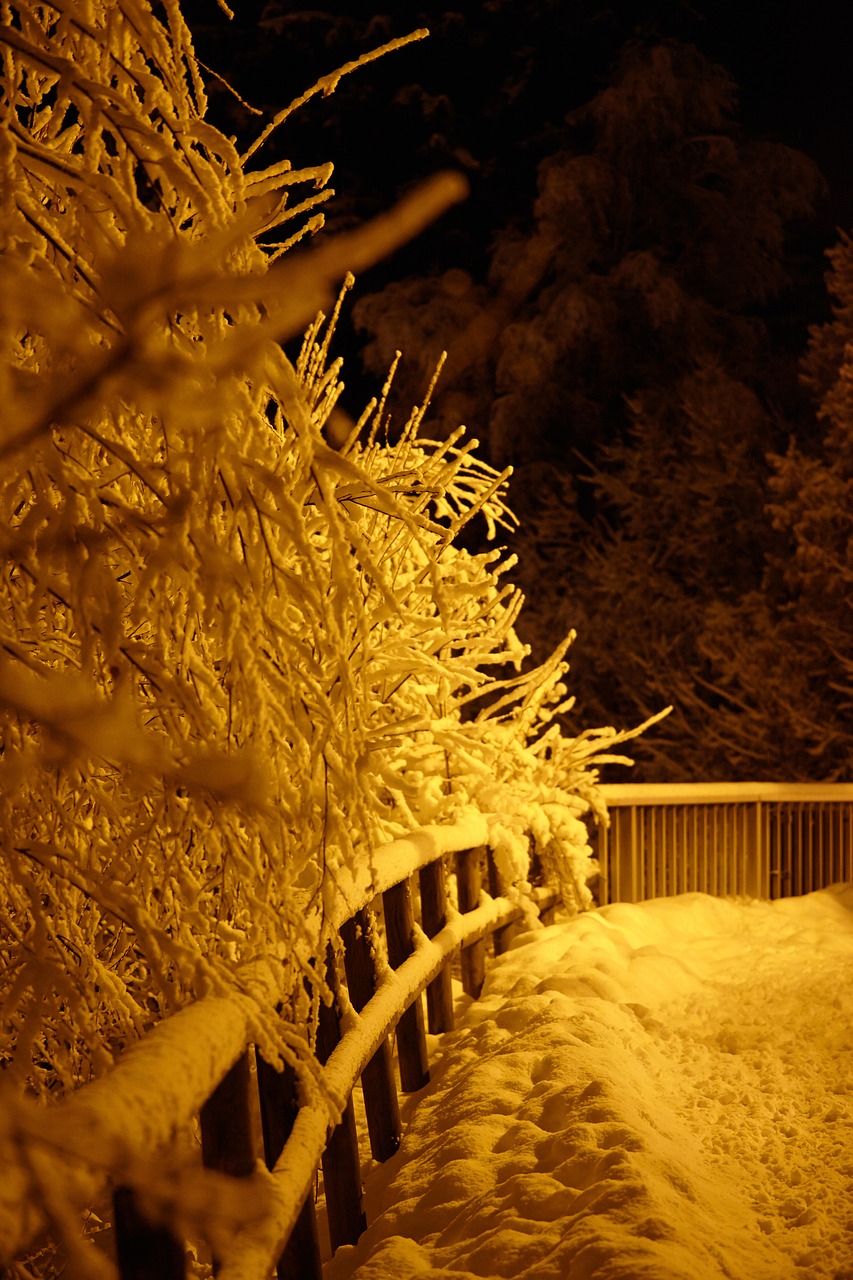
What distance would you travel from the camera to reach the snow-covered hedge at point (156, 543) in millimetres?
1247

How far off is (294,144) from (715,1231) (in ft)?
56.1

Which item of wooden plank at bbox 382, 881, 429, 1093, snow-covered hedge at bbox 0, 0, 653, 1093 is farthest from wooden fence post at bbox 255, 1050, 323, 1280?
wooden plank at bbox 382, 881, 429, 1093

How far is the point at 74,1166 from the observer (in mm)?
1382

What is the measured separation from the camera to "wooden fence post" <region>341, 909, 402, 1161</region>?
11.7 ft

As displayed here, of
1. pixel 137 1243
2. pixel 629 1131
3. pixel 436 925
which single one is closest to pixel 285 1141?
pixel 629 1131

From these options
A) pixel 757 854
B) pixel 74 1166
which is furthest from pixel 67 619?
pixel 757 854

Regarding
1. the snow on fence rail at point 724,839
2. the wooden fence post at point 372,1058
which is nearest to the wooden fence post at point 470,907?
the wooden fence post at point 372,1058

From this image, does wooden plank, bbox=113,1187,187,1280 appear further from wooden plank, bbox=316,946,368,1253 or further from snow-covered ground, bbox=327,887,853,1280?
wooden plank, bbox=316,946,368,1253

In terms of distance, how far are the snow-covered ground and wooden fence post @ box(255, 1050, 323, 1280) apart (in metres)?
0.14

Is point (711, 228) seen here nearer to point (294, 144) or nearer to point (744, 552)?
point (744, 552)

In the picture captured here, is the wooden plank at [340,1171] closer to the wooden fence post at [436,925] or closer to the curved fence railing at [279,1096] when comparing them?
the curved fence railing at [279,1096]

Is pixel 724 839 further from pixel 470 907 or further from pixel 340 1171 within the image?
pixel 340 1171

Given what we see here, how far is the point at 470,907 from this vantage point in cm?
527

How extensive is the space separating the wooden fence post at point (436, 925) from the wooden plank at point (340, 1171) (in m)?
1.46
